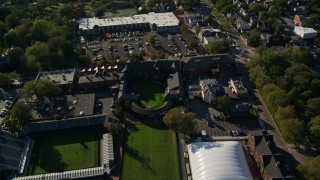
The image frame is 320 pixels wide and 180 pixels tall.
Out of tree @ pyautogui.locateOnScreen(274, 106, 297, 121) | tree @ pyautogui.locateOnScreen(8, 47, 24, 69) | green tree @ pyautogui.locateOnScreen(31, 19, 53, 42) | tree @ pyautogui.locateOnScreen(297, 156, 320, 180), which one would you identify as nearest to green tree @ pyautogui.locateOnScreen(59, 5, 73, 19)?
green tree @ pyautogui.locateOnScreen(31, 19, 53, 42)

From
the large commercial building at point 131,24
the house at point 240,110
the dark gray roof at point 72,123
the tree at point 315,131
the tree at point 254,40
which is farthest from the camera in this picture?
the large commercial building at point 131,24

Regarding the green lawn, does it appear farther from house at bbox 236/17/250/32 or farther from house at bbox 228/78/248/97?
house at bbox 236/17/250/32

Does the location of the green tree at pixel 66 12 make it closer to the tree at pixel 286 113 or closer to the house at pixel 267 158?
the house at pixel 267 158

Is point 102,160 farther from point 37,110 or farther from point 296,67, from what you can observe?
point 296,67

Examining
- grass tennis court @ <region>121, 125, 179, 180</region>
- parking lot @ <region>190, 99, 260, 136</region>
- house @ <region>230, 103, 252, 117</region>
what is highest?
house @ <region>230, 103, 252, 117</region>

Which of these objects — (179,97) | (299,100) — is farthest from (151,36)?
(299,100)

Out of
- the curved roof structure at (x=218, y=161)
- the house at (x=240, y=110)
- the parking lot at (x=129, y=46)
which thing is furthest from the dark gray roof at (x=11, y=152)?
the house at (x=240, y=110)

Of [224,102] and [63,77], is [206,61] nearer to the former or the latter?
[224,102]
